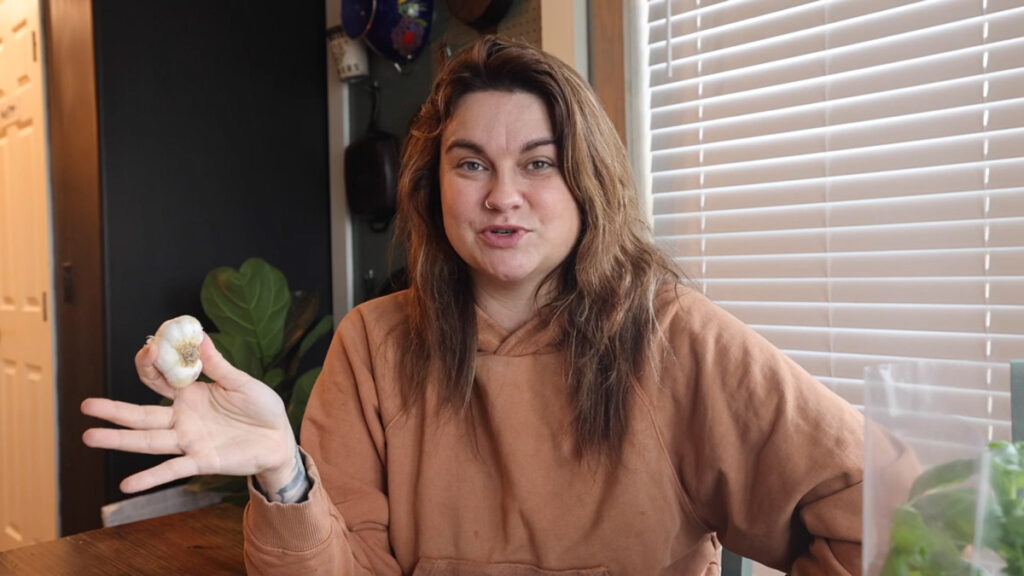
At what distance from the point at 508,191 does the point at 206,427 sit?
509 mm

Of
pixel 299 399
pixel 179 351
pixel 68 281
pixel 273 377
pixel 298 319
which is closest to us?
pixel 179 351

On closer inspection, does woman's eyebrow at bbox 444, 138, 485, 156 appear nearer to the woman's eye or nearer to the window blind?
the woman's eye

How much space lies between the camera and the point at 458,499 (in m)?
1.18

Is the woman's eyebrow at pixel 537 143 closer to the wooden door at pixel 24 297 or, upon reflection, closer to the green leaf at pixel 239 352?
the green leaf at pixel 239 352

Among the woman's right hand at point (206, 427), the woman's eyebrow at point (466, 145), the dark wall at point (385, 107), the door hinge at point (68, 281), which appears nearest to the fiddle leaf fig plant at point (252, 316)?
the dark wall at point (385, 107)

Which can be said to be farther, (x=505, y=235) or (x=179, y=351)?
(x=505, y=235)

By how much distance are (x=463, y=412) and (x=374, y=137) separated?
152 cm

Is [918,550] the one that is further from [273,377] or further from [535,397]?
[273,377]

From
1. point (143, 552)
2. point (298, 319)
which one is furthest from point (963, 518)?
point (298, 319)

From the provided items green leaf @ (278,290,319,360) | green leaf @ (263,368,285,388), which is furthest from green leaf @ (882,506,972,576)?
green leaf @ (278,290,319,360)

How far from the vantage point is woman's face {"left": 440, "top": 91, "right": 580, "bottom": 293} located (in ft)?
3.80

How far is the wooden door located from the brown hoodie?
2.17 meters

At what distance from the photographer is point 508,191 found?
1.15m

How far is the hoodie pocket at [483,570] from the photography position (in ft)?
3.64
